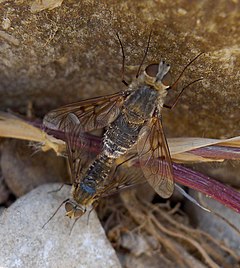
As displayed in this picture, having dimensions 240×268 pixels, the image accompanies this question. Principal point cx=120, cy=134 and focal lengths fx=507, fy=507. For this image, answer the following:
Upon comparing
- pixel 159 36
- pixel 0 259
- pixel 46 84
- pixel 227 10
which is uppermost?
pixel 227 10

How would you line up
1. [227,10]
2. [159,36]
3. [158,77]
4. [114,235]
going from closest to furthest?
[227,10], [159,36], [158,77], [114,235]

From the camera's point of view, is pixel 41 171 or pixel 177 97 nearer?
pixel 177 97

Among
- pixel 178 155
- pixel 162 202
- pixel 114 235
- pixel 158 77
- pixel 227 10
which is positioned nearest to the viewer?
pixel 227 10

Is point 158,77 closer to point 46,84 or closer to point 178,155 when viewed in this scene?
point 178,155

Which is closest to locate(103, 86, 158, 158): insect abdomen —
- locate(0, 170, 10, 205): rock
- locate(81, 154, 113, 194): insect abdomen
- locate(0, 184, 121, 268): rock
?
locate(81, 154, 113, 194): insect abdomen

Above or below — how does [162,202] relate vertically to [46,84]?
below

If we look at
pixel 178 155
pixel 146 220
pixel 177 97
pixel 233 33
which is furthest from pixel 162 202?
pixel 233 33

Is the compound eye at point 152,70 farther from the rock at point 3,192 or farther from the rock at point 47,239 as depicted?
the rock at point 3,192
